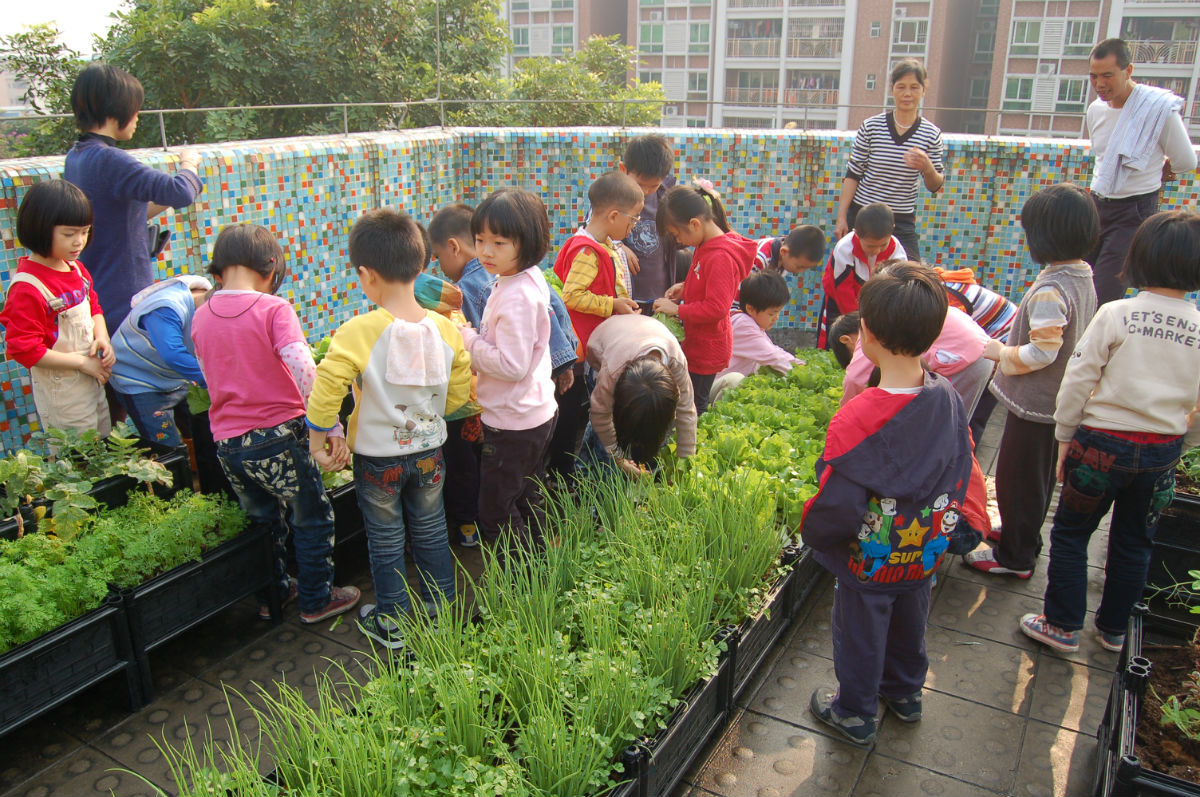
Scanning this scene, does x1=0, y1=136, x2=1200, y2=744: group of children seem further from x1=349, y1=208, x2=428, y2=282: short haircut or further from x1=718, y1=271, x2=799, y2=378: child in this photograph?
x1=718, y1=271, x2=799, y2=378: child

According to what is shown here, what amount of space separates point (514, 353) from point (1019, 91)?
47415 mm

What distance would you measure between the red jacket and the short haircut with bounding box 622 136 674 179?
35.9 inches

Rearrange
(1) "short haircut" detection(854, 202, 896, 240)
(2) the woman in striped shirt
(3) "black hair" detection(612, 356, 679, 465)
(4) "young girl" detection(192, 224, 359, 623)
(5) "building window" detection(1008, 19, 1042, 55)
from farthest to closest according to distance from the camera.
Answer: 1. (5) "building window" detection(1008, 19, 1042, 55)
2. (2) the woman in striped shirt
3. (1) "short haircut" detection(854, 202, 896, 240)
4. (3) "black hair" detection(612, 356, 679, 465)
5. (4) "young girl" detection(192, 224, 359, 623)

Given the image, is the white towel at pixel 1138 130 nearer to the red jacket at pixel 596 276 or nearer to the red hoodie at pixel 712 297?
the red hoodie at pixel 712 297

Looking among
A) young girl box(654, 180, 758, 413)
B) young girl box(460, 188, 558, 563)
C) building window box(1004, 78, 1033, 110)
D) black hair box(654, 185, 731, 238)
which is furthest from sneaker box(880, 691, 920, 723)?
building window box(1004, 78, 1033, 110)

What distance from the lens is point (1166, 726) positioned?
8.27 feet

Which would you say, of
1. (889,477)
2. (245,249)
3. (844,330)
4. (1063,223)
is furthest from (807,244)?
(245,249)

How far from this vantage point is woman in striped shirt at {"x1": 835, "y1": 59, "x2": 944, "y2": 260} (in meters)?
5.77

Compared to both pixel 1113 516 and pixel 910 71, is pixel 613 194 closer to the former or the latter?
pixel 1113 516

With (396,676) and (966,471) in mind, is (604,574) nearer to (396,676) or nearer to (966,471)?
(396,676)

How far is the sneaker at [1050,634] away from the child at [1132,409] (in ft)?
0.56

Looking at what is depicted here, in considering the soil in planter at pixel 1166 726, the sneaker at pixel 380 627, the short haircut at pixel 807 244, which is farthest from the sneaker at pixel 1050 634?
the short haircut at pixel 807 244

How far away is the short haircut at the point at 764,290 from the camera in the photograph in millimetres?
5203

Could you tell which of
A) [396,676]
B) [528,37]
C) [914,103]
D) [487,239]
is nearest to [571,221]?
[914,103]
